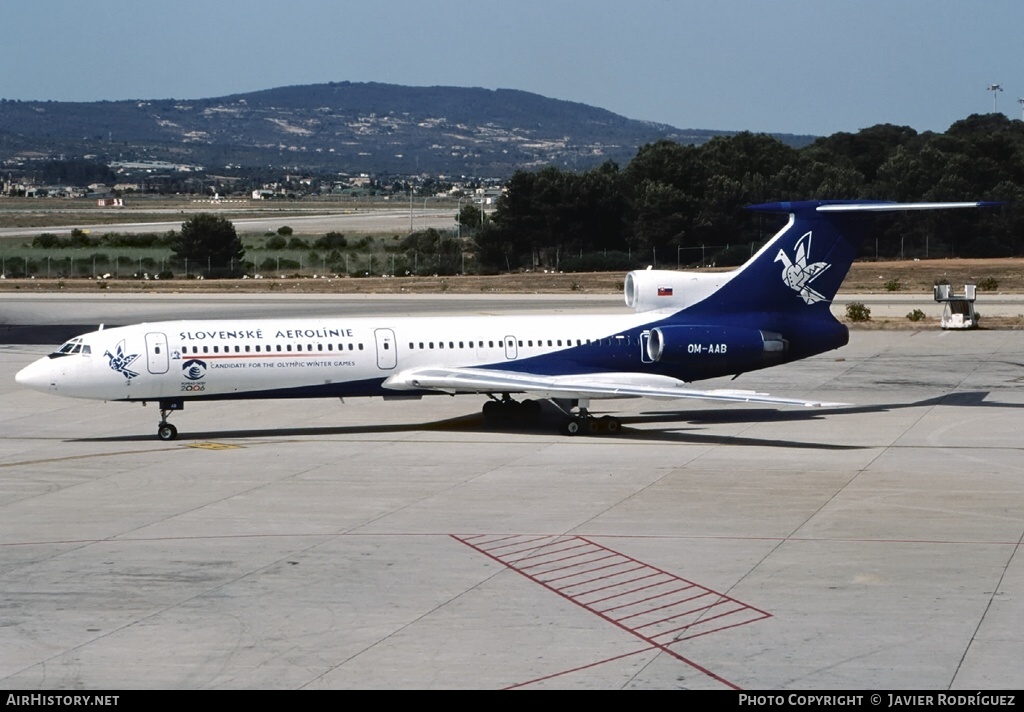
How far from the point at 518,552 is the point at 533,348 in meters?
13.4

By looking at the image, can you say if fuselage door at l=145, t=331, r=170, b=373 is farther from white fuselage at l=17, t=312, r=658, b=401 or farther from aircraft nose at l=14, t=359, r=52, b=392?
aircraft nose at l=14, t=359, r=52, b=392

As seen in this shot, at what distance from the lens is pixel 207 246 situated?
102125 millimetres

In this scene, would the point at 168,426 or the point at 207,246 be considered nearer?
the point at 168,426

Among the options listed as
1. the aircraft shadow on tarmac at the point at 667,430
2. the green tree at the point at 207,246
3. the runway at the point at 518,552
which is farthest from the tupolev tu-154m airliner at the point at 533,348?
the green tree at the point at 207,246

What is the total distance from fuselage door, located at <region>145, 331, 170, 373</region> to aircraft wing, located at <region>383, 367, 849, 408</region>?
5.52 metres

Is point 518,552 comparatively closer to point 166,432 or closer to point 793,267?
point 166,432

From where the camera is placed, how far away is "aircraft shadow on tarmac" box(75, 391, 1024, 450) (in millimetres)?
32656

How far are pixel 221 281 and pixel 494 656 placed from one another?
80668mm

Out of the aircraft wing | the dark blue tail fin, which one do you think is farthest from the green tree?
the dark blue tail fin

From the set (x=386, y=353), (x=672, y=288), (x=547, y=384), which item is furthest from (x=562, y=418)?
(x=386, y=353)

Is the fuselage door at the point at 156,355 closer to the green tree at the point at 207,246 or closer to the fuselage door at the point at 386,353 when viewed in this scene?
the fuselage door at the point at 386,353

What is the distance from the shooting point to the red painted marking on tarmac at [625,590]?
57.1 feet

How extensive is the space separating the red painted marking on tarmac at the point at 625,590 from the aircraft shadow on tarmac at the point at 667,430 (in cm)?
1089
